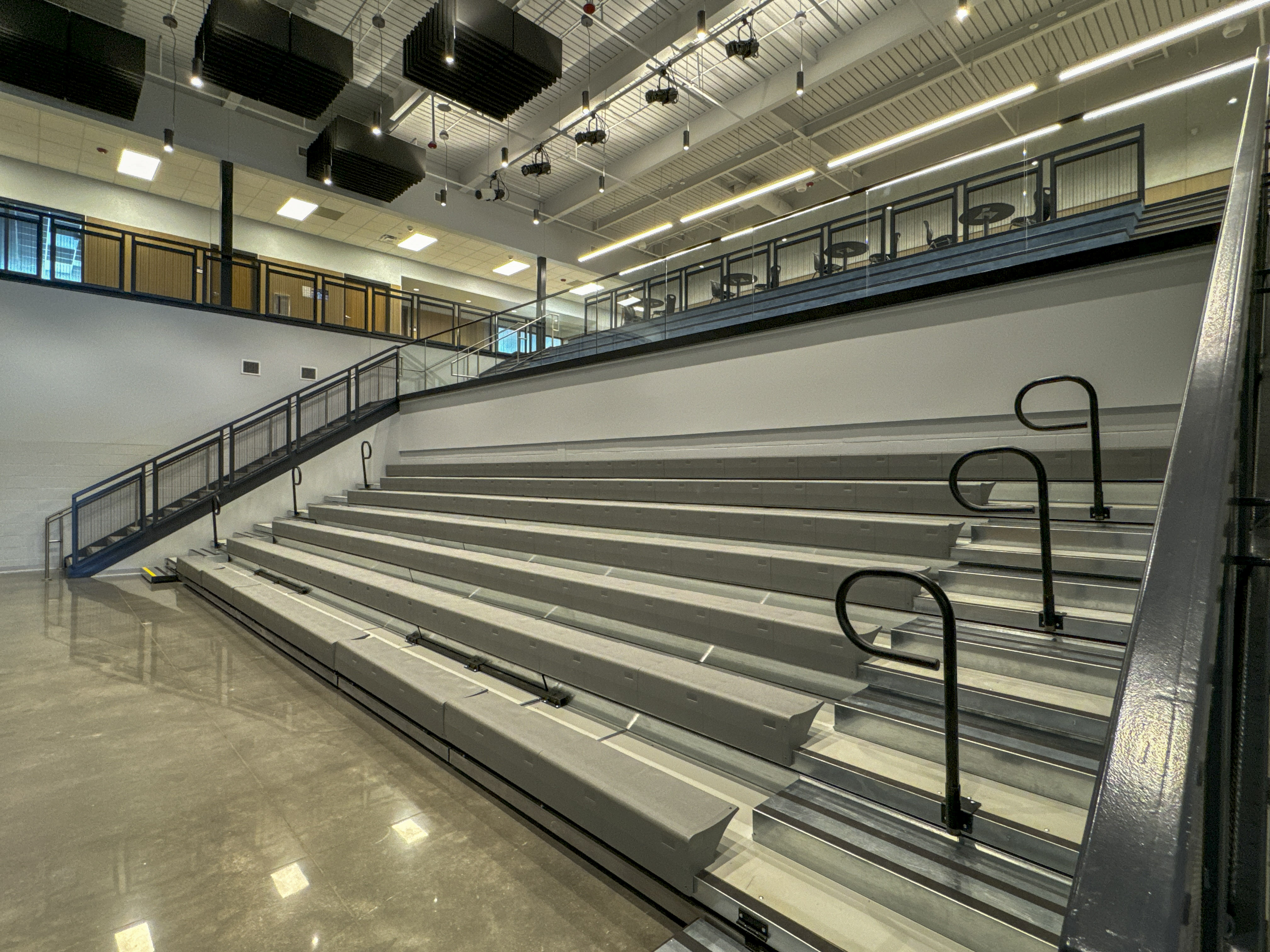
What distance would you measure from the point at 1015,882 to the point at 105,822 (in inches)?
124

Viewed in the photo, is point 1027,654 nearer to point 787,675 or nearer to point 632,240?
point 787,675

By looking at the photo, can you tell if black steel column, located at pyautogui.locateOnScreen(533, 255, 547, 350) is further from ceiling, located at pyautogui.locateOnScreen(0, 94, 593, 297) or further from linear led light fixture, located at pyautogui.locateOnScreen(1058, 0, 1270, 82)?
linear led light fixture, located at pyautogui.locateOnScreen(1058, 0, 1270, 82)

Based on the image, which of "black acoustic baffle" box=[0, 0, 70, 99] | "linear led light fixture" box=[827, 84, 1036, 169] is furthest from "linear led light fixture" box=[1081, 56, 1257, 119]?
"black acoustic baffle" box=[0, 0, 70, 99]

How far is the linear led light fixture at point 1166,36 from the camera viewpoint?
619 centimetres

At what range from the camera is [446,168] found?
13.1 metres

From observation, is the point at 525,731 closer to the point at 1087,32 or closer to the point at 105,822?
the point at 105,822

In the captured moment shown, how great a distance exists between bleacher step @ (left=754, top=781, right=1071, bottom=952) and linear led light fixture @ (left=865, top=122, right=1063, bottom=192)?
482cm

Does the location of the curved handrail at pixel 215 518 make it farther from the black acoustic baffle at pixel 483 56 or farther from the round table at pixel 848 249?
the round table at pixel 848 249

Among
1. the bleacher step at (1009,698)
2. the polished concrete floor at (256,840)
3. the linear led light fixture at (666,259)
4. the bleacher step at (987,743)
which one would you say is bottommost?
the polished concrete floor at (256,840)

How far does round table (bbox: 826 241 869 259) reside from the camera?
552cm

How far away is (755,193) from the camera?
10391 mm

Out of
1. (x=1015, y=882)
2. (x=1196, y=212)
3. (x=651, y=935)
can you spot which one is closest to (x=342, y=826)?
(x=651, y=935)

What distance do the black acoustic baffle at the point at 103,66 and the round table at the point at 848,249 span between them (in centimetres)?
882

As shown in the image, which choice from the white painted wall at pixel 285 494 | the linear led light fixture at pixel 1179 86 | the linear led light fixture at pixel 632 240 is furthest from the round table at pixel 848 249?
the white painted wall at pixel 285 494
